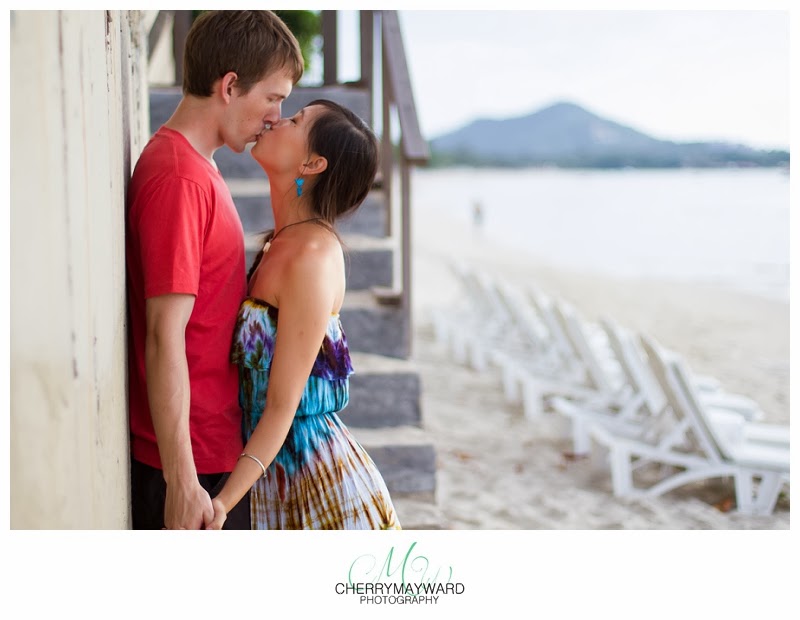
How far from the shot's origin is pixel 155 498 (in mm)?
2000

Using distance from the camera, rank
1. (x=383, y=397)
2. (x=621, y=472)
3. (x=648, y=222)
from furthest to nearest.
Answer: (x=648, y=222) < (x=621, y=472) < (x=383, y=397)

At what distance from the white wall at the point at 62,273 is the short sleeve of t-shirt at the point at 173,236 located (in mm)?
73

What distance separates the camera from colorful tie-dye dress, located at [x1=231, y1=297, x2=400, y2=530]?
1959mm

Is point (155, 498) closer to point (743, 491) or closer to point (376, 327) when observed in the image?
point (376, 327)

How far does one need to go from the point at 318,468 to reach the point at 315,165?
0.72 metres

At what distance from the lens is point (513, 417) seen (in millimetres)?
7258

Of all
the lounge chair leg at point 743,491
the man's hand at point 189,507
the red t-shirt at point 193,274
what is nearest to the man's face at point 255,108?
the red t-shirt at point 193,274

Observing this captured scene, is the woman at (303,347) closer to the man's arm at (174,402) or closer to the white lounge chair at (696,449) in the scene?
the man's arm at (174,402)

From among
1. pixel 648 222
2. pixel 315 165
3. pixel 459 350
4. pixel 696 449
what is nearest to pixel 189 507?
pixel 315 165

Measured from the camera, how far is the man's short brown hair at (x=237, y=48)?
1.81 meters

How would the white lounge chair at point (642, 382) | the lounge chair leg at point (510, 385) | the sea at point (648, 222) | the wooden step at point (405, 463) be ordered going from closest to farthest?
the wooden step at point (405, 463) → the white lounge chair at point (642, 382) → the lounge chair leg at point (510, 385) → the sea at point (648, 222)

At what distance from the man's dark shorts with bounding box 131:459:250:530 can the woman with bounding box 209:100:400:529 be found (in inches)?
2.2

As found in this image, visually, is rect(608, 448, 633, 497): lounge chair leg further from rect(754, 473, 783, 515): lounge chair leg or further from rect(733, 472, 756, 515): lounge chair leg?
rect(754, 473, 783, 515): lounge chair leg
